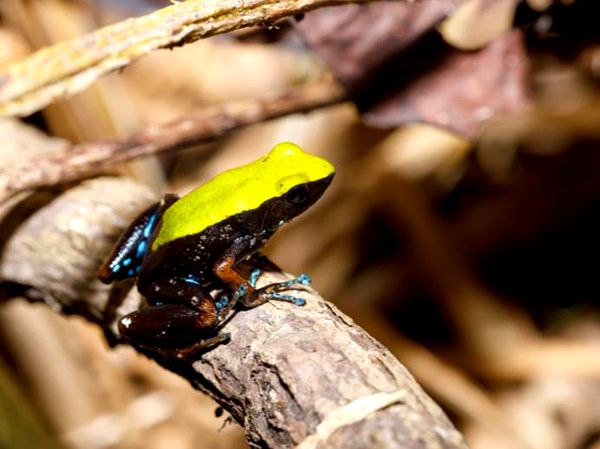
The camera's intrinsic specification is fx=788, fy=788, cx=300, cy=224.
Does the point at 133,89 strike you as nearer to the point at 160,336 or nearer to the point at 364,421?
the point at 160,336

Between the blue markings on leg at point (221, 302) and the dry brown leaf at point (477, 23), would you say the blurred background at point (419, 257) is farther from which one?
the blue markings on leg at point (221, 302)

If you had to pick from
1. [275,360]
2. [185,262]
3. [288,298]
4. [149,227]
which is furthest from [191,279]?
[275,360]

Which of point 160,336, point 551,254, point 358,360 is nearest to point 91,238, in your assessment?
point 160,336

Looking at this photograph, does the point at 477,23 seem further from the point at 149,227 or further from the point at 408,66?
the point at 149,227

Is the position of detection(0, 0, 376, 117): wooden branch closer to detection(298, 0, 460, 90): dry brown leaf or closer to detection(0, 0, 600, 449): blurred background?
detection(298, 0, 460, 90): dry brown leaf

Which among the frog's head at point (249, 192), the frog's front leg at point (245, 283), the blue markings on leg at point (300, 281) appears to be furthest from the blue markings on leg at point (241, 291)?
the frog's head at point (249, 192)

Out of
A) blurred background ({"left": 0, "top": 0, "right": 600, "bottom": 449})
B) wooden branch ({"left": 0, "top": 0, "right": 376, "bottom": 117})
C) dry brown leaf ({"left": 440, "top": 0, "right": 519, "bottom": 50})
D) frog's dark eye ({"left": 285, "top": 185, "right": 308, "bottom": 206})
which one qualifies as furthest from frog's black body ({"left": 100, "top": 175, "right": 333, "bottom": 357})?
blurred background ({"left": 0, "top": 0, "right": 600, "bottom": 449})

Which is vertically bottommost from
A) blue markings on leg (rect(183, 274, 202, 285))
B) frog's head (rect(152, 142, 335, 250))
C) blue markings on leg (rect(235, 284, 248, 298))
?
blue markings on leg (rect(183, 274, 202, 285))
